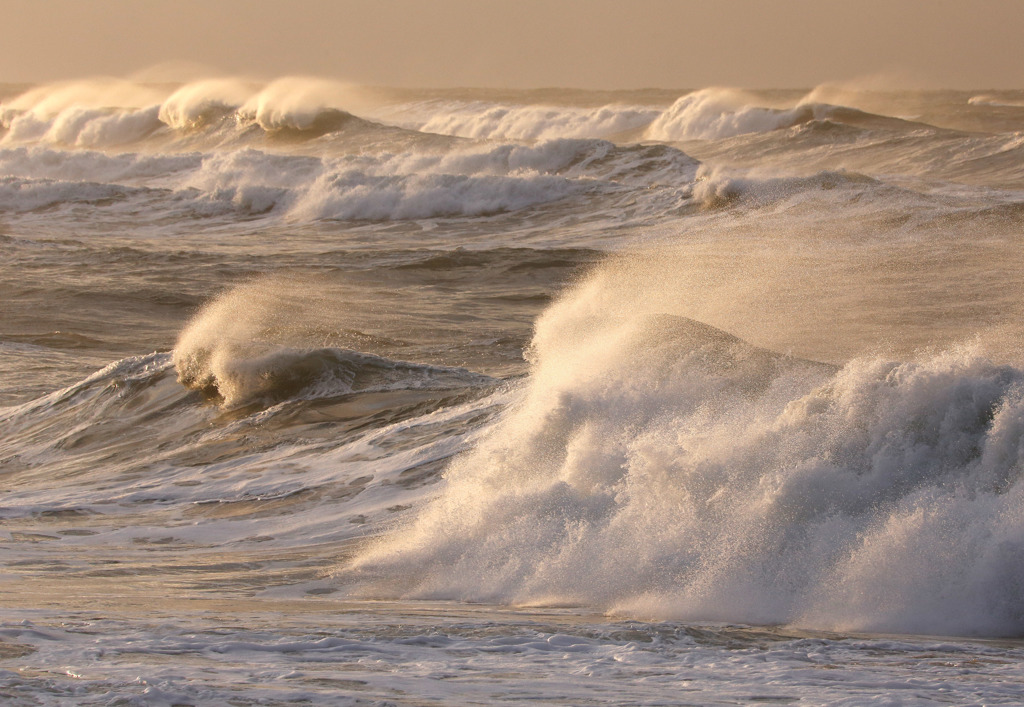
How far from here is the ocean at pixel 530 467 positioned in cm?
420

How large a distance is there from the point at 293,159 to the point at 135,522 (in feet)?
69.5

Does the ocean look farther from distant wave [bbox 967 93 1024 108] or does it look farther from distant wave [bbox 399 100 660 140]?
distant wave [bbox 967 93 1024 108]

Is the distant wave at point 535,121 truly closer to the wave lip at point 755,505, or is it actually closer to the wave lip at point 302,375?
the wave lip at point 302,375

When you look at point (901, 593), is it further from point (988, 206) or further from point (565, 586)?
point (988, 206)

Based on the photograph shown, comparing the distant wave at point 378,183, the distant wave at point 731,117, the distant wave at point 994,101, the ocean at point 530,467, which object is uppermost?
the distant wave at point 994,101

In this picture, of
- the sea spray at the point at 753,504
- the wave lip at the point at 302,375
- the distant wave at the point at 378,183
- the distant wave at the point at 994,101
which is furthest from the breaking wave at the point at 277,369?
the distant wave at the point at 994,101

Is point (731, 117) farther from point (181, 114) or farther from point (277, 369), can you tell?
point (277, 369)

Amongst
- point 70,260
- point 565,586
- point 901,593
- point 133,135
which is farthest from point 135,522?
point 133,135

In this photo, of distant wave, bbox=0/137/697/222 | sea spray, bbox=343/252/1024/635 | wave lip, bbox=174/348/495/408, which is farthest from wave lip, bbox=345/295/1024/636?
distant wave, bbox=0/137/697/222

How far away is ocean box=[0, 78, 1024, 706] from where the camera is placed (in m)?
4.20

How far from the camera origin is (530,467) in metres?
6.52

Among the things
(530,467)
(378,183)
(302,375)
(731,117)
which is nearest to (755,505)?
(530,467)

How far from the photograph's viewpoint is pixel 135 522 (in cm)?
720

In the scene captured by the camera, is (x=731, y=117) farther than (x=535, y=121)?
No
